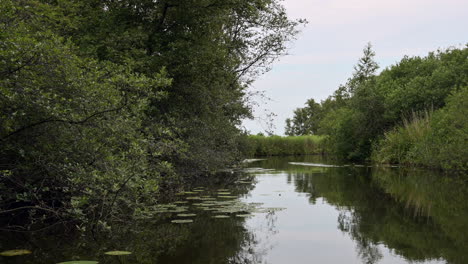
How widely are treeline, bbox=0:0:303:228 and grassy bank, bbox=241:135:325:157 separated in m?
28.0

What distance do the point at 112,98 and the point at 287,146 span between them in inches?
1769

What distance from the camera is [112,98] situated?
261 inches

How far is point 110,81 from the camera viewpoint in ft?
22.6

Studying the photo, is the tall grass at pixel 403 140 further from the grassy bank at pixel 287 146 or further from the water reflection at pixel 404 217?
the grassy bank at pixel 287 146

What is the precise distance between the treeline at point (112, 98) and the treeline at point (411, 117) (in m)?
8.02

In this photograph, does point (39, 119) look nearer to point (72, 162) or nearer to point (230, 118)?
point (72, 162)

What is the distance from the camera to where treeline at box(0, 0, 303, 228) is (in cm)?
571

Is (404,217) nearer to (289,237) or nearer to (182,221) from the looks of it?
(289,237)

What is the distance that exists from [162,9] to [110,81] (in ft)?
20.1

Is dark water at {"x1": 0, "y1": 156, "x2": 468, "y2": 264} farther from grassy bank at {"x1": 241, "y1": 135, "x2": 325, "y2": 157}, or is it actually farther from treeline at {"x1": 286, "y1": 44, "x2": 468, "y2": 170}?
grassy bank at {"x1": 241, "y1": 135, "x2": 325, "y2": 157}

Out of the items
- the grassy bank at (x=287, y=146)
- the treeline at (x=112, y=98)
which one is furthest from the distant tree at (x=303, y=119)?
the treeline at (x=112, y=98)

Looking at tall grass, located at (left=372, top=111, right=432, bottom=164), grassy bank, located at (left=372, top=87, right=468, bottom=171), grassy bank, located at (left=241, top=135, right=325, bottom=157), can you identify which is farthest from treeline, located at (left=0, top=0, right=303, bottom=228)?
grassy bank, located at (left=241, top=135, right=325, bottom=157)

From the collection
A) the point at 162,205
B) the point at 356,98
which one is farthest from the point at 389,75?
the point at 162,205

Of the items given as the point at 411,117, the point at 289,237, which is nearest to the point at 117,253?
the point at 289,237
